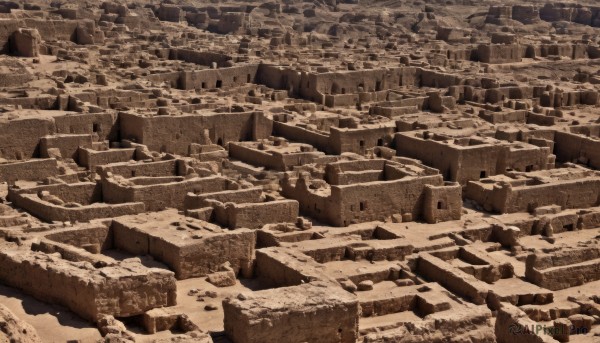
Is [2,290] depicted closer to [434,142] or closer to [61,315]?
[61,315]

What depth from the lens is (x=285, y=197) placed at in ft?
105

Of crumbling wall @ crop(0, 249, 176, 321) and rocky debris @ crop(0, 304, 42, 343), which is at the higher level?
rocky debris @ crop(0, 304, 42, 343)

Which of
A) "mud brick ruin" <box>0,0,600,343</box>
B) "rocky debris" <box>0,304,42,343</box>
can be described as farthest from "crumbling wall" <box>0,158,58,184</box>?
"rocky debris" <box>0,304,42,343</box>

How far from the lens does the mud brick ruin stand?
70.2 ft

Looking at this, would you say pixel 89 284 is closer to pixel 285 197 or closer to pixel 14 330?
pixel 14 330

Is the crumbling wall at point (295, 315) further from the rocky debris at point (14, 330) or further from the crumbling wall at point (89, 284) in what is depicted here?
the rocky debris at point (14, 330)

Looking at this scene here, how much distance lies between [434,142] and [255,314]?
18962 mm

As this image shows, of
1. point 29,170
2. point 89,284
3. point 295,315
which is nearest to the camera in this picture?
point 295,315

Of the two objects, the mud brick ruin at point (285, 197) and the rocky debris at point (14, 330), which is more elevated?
the rocky debris at point (14, 330)

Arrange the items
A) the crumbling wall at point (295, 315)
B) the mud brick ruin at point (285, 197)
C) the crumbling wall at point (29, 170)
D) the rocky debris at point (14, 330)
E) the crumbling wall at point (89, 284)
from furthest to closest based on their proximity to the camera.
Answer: the crumbling wall at point (29, 170) → the mud brick ruin at point (285, 197) → the crumbling wall at point (89, 284) → the crumbling wall at point (295, 315) → the rocky debris at point (14, 330)

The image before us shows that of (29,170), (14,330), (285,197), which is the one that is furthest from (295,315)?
(29,170)

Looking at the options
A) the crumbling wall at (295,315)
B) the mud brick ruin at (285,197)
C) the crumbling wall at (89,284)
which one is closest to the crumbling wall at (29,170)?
the mud brick ruin at (285,197)

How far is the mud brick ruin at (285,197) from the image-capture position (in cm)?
2139

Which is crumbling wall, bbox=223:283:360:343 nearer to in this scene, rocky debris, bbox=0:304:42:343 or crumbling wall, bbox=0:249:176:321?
crumbling wall, bbox=0:249:176:321
